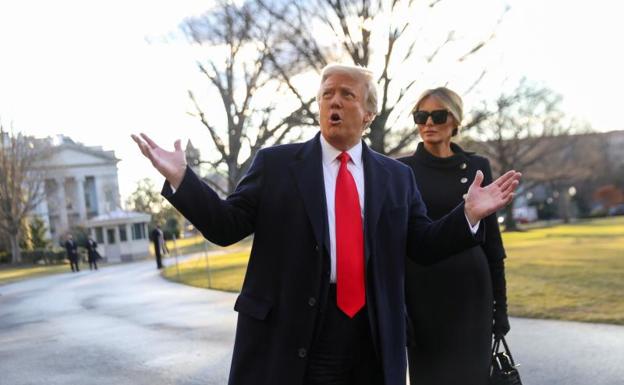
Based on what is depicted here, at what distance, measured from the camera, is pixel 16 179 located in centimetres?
4800

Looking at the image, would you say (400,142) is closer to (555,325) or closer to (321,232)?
(555,325)

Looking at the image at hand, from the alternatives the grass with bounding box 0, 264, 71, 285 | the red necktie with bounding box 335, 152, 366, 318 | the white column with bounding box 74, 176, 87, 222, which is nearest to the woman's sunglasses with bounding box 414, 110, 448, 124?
the red necktie with bounding box 335, 152, 366, 318

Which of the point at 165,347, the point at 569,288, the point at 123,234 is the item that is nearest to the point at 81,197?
the point at 123,234

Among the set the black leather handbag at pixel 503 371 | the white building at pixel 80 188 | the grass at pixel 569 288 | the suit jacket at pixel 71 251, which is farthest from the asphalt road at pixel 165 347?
the white building at pixel 80 188

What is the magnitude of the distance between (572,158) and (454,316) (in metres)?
66.1

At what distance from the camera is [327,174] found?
274 centimetres

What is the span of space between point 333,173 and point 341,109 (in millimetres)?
266

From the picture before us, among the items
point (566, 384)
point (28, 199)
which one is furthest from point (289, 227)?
point (28, 199)

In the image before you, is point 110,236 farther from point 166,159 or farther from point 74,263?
point 166,159

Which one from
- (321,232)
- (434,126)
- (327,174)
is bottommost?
(321,232)

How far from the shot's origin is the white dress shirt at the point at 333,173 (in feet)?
8.57

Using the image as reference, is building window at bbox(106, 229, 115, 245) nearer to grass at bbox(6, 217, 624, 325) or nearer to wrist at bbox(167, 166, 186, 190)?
grass at bbox(6, 217, 624, 325)

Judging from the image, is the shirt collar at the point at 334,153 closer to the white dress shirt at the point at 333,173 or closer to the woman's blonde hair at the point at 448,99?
the white dress shirt at the point at 333,173

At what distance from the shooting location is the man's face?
2750 millimetres
